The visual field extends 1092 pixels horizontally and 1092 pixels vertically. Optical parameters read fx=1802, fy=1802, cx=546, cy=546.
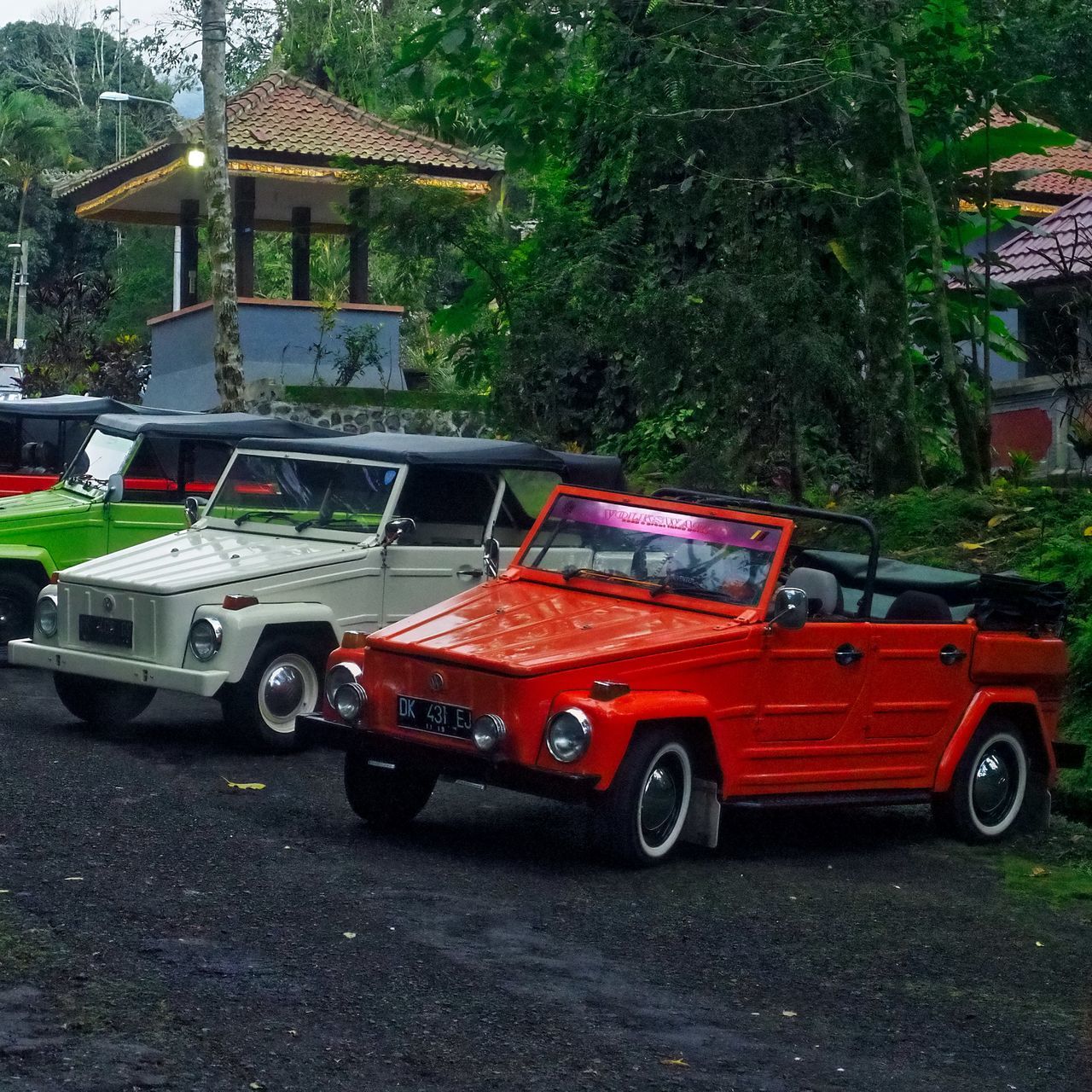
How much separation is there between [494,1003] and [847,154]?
452 inches

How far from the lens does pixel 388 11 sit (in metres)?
39.2

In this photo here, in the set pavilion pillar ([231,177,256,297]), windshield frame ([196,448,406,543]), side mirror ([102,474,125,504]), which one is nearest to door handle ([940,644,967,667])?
windshield frame ([196,448,406,543])

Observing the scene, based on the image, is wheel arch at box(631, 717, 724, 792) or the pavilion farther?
the pavilion

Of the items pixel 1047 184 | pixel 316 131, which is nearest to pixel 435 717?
pixel 316 131

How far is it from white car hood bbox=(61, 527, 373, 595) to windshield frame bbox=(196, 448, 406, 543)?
0.04 m

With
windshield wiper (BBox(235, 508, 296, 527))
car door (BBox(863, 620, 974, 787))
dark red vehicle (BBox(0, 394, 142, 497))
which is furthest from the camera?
dark red vehicle (BBox(0, 394, 142, 497))

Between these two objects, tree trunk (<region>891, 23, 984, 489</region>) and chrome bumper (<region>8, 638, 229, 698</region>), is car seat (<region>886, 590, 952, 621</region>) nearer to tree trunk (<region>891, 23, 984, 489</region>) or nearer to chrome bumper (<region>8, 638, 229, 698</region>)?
chrome bumper (<region>8, 638, 229, 698</region>)

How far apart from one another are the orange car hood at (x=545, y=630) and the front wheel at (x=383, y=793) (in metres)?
0.63

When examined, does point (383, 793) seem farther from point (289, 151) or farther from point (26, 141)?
point (26, 141)

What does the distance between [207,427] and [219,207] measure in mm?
7932

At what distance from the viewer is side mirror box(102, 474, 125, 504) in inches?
534

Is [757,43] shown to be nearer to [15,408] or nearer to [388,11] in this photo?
[15,408]

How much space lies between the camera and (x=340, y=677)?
327 inches

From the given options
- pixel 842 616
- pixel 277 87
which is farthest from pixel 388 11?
pixel 842 616
